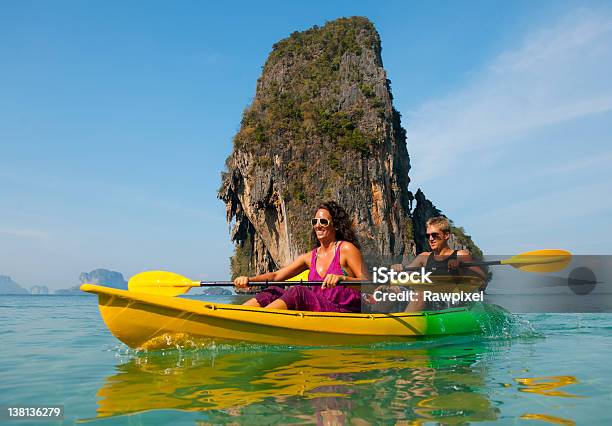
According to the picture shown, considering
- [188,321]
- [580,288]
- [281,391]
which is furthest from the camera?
[580,288]

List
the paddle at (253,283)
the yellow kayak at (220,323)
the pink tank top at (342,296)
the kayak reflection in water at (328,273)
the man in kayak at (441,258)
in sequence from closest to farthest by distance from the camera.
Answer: the yellow kayak at (220,323), the kayak reflection in water at (328,273), the pink tank top at (342,296), the paddle at (253,283), the man in kayak at (441,258)

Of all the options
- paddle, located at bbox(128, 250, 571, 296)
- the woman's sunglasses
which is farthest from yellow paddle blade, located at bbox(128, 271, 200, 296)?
the woman's sunglasses

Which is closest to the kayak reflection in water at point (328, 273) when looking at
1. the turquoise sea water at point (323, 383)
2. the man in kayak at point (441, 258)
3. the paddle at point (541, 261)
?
the turquoise sea water at point (323, 383)

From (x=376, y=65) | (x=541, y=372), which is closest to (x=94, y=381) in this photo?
(x=541, y=372)

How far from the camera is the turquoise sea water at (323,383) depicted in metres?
2.71

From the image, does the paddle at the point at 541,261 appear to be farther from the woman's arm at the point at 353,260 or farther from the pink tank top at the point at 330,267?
the pink tank top at the point at 330,267

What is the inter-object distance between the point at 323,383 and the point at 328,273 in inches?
69.9

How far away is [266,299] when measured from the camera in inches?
210

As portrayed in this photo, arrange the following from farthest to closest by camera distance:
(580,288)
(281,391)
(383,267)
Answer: (580,288) < (383,267) < (281,391)

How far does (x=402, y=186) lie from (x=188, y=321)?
29.8 meters

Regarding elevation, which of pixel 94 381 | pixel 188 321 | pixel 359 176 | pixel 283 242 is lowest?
pixel 94 381

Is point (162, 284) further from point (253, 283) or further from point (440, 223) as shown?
point (440, 223)

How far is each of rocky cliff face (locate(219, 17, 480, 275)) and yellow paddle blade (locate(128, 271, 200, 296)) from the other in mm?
21802

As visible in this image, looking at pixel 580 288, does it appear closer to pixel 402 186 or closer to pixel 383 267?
pixel 383 267
